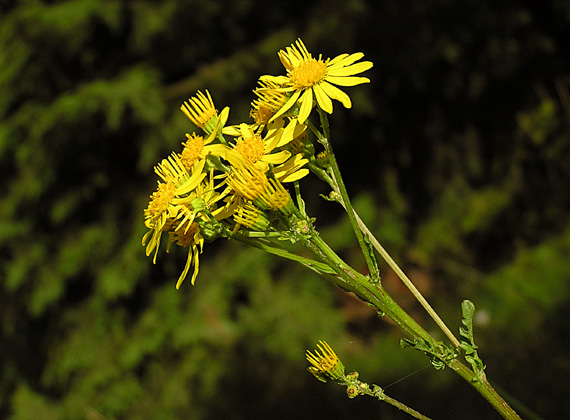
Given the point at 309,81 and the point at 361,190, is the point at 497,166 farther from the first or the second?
the point at 309,81

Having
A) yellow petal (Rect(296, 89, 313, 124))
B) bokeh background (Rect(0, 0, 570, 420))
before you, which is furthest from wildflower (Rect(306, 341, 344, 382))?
bokeh background (Rect(0, 0, 570, 420))

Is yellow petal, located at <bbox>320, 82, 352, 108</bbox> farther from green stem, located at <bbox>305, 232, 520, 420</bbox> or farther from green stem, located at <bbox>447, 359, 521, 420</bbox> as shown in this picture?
green stem, located at <bbox>447, 359, 521, 420</bbox>

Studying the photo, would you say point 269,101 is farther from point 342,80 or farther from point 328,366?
point 328,366

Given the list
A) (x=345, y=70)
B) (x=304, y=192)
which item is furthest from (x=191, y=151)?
(x=304, y=192)

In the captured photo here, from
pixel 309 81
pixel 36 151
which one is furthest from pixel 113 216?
pixel 309 81

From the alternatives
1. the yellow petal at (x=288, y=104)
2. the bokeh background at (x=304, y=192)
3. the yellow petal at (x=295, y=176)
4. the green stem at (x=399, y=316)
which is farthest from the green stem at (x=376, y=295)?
the bokeh background at (x=304, y=192)

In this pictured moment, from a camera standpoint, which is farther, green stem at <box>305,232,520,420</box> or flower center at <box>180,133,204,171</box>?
flower center at <box>180,133,204,171</box>

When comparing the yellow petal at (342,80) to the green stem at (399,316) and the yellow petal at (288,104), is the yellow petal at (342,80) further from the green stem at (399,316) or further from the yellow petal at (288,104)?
the green stem at (399,316)
